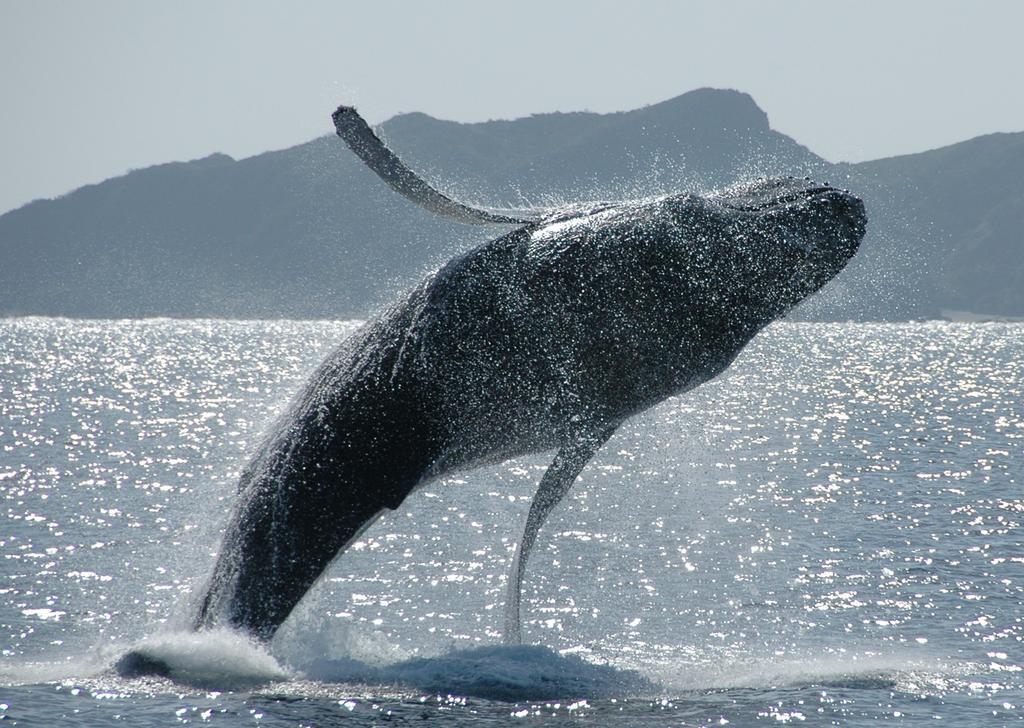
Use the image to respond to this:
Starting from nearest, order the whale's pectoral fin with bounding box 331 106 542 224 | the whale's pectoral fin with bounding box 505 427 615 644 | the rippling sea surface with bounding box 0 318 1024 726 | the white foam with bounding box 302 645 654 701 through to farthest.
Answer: the whale's pectoral fin with bounding box 331 106 542 224 < the whale's pectoral fin with bounding box 505 427 615 644 < the rippling sea surface with bounding box 0 318 1024 726 < the white foam with bounding box 302 645 654 701

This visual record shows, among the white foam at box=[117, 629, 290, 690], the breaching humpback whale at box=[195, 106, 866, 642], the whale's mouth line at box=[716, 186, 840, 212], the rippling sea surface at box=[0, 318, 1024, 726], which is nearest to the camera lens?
the breaching humpback whale at box=[195, 106, 866, 642]

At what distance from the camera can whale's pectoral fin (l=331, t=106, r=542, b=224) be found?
11985mm

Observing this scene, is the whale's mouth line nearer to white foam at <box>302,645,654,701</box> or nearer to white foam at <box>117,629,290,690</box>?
white foam at <box>302,645,654,701</box>

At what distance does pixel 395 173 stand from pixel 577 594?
11.2 meters

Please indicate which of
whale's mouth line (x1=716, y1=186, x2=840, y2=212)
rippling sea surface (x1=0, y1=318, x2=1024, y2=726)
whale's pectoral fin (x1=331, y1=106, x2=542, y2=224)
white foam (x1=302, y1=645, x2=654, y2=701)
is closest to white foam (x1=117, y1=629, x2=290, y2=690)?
rippling sea surface (x1=0, y1=318, x2=1024, y2=726)

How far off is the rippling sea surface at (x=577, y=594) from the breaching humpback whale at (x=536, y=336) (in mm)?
1552

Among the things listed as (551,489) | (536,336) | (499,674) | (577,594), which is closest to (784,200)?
(536,336)

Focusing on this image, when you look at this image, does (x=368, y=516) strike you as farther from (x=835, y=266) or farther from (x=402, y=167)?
(x=835, y=266)

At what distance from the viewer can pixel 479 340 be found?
11836 millimetres

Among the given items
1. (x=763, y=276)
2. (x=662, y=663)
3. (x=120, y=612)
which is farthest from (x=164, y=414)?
(x=763, y=276)

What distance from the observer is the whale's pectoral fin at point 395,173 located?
12.0 meters

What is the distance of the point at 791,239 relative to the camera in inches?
475

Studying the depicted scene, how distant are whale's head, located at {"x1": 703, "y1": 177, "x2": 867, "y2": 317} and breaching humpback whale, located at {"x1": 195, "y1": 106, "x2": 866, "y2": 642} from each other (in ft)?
0.04

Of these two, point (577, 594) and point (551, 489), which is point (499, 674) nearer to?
point (551, 489)
